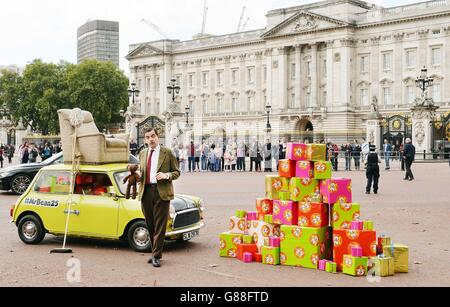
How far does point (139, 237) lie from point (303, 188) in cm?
283

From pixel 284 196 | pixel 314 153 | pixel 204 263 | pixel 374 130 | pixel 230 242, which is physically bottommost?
pixel 204 263

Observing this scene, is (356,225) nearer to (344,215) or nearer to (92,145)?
(344,215)

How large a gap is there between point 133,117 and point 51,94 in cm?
4196

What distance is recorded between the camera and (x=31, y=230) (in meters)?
11.3

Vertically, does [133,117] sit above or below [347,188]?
above

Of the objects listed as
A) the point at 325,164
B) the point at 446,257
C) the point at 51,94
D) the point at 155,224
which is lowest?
the point at 446,257

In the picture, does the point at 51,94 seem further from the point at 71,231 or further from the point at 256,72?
the point at 71,231

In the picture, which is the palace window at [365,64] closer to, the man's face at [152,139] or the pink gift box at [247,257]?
the pink gift box at [247,257]

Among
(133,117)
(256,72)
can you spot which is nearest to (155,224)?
(133,117)

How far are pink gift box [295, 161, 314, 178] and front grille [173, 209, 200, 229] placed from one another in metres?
2.07

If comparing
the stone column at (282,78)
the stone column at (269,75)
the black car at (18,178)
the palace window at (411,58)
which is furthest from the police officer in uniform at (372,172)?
the stone column at (269,75)

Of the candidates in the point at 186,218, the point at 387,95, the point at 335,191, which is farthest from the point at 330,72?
the point at 335,191

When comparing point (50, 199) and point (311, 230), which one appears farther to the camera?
point (50, 199)
